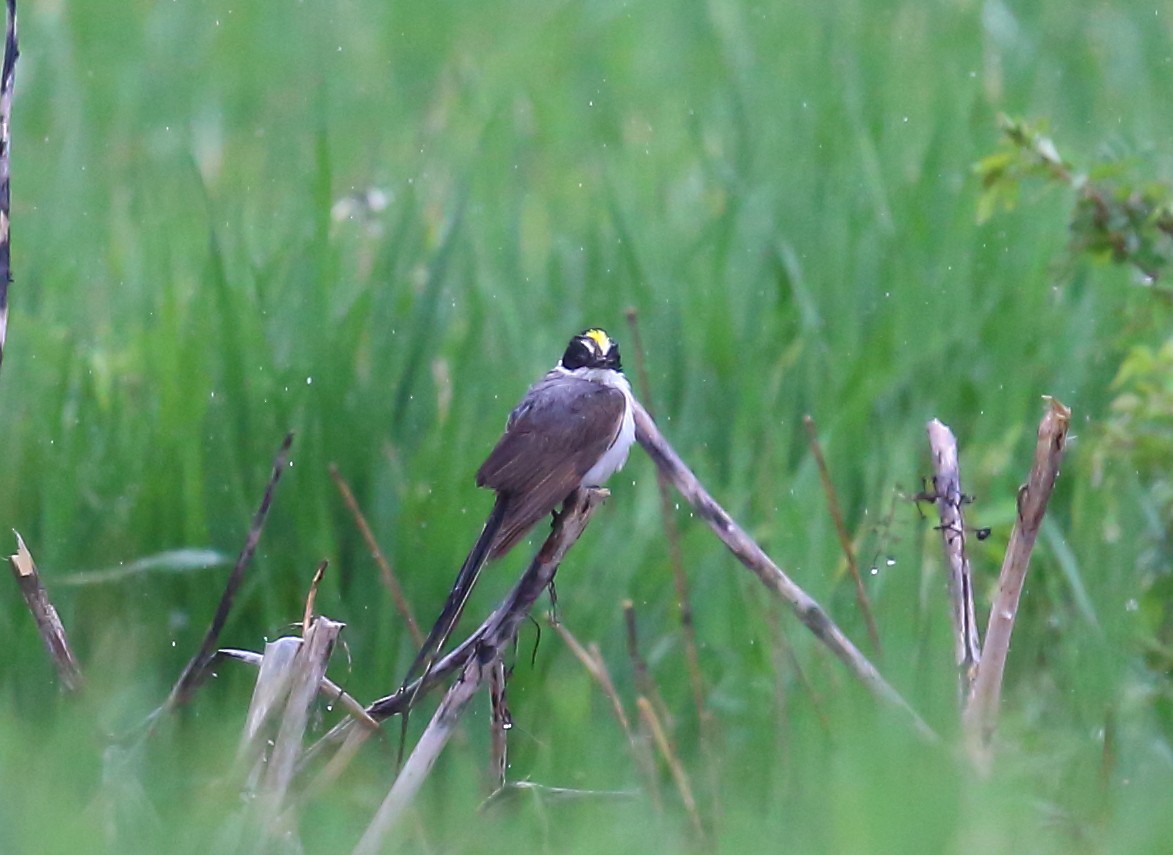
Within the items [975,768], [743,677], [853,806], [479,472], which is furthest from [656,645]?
[853,806]

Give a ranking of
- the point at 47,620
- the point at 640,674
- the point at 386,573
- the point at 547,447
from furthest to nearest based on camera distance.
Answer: the point at 547,447 < the point at 640,674 < the point at 386,573 < the point at 47,620

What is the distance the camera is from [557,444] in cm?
312

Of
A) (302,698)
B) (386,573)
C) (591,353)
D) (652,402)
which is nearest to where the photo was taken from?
(302,698)

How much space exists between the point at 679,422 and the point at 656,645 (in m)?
0.70

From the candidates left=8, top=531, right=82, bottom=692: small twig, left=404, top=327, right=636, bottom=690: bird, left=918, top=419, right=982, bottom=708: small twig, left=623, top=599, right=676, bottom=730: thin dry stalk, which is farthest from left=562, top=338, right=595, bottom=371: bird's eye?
left=8, top=531, right=82, bottom=692: small twig

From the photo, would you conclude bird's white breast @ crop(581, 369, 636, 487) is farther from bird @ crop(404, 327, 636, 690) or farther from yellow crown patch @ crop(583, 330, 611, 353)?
yellow crown patch @ crop(583, 330, 611, 353)

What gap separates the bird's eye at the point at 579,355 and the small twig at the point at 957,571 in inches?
40.5

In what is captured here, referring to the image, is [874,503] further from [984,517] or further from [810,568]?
[810,568]

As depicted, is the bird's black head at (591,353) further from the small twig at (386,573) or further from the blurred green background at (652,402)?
the small twig at (386,573)

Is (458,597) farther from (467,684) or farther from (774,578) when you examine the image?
(774,578)

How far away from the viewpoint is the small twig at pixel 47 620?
2.33m

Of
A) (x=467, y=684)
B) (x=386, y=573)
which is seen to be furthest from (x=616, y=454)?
(x=467, y=684)

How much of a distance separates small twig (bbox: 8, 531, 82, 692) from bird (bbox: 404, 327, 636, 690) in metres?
0.56

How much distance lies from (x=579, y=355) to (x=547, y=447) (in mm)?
407
